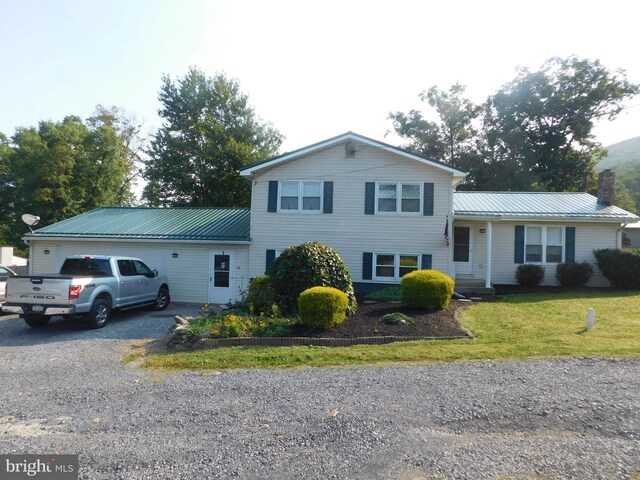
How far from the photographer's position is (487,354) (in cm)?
714

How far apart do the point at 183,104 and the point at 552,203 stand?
27272 mm

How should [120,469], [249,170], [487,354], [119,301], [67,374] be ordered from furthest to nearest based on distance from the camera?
[249,170]
[119,301]
[487,354]
[67,374]
[120,469]

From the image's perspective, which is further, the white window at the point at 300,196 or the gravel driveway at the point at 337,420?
the white window at the point at 300,196

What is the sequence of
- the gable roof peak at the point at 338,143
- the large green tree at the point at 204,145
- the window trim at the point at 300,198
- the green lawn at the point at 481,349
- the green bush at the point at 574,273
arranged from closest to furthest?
the green lawn at the point at 481,349 → the gable roof peak at the point at 338,143 → the window trim at the point at 300,198 → the green bush at the point at 574,273 → the large green tree at the point at 204,145

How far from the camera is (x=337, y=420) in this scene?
4516mm

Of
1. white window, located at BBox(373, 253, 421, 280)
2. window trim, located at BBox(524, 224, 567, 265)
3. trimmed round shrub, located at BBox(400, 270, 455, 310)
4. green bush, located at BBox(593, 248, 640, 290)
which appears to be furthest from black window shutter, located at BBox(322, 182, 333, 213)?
green bush, located at BBox(593, 248, 640, 290)

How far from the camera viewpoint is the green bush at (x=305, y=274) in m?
10.5

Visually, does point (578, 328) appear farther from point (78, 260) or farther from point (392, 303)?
point (78, 260)

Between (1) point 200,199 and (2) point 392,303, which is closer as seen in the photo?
(2) point 392,303

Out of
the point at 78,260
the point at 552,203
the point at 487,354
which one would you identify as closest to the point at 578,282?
the point at 552,203

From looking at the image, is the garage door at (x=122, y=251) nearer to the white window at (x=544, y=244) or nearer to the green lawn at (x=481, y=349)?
the green lawn at (x=481, y=349)

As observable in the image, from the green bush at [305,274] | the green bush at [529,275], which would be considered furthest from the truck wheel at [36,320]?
the green bush at [529,275]

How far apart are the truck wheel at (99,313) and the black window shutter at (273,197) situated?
6548mm

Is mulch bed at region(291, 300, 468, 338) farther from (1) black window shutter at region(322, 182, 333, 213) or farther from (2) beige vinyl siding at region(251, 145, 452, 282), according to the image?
(1) black window shutter at region(322, 182, 333, 213)
